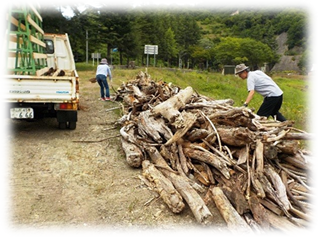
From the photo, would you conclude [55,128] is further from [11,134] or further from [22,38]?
[22,38]

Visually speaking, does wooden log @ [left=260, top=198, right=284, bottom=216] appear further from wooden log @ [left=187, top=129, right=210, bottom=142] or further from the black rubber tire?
the black rubber tire

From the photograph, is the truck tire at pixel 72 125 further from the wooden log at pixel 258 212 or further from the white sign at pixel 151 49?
the white sign at pixel 151 49

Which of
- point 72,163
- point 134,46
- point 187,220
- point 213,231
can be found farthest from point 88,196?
point 134,46

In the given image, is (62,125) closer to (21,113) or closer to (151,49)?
(21,113)

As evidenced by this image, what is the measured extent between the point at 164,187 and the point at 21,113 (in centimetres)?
370

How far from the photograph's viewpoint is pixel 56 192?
395 centimetres

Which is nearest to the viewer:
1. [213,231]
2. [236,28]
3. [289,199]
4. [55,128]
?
[213,231]

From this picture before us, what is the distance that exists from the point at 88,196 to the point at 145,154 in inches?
56.0

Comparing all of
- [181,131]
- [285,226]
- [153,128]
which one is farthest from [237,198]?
[153,128]

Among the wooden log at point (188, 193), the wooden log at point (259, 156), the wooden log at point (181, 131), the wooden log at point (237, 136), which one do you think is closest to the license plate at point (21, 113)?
the wooden log at point (188, 193)

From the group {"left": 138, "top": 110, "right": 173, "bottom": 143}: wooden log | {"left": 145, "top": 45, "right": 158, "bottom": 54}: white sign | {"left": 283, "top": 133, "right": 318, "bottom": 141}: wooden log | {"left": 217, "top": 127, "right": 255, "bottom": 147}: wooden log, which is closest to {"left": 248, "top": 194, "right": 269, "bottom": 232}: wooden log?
{"left": 217, "top": 127, "right": 255, "bottom": 147}: wooden log

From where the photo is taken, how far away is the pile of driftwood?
356 cm

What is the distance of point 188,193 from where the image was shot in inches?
148

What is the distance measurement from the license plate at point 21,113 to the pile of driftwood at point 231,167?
2.10 m
